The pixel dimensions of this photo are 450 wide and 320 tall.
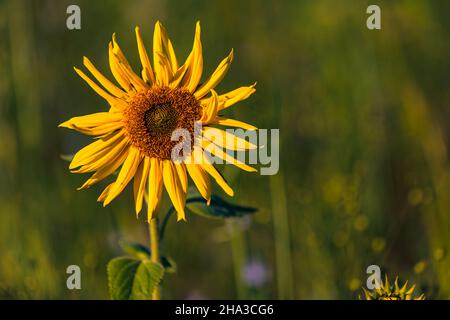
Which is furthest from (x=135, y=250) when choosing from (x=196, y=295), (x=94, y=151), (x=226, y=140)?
(x=196, y=295)

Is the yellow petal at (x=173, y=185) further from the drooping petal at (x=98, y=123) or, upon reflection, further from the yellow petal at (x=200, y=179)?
the drooping petal at (x=98, y=123)

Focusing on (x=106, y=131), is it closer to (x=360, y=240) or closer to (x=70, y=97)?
(x=360, y=240)

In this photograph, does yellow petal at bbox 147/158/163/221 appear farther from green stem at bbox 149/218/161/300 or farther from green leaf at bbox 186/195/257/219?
green leaf at bbox 186/195/257/219

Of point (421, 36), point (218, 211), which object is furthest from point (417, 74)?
point (218, 211)

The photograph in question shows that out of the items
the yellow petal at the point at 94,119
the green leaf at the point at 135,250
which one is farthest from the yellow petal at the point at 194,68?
the green leaf at the point at 135,250

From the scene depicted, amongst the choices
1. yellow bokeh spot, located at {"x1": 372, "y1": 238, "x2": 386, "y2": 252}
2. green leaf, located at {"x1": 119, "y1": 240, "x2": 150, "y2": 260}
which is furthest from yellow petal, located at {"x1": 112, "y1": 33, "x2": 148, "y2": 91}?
yellow bokeh spot, located at {"x1": 372, "y1": 238, "x2": 386, "y2": 252}
